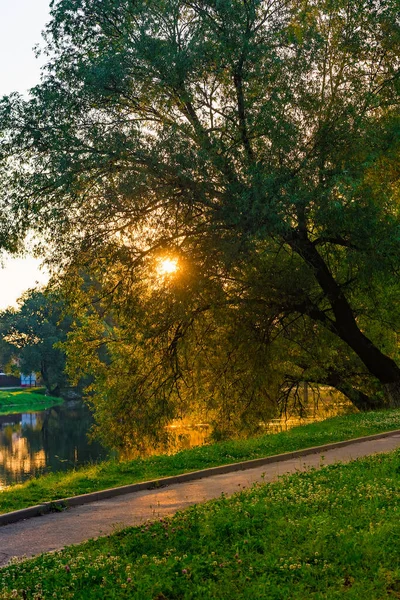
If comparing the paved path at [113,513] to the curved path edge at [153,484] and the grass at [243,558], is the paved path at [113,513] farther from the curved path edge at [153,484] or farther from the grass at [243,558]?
the grass at [243,558]

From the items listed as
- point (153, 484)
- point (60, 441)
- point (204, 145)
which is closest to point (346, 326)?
point (204, 145)

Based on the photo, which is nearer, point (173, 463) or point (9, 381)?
point (173, 463)

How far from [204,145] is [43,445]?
85.7 ft

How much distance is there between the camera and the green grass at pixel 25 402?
247ft

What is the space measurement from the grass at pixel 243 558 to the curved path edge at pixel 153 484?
2.59 meters

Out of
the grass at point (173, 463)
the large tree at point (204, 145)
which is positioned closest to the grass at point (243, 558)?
the grass at point (173, 463)

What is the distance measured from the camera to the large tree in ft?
60.4

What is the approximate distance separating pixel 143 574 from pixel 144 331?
16237 millimetres

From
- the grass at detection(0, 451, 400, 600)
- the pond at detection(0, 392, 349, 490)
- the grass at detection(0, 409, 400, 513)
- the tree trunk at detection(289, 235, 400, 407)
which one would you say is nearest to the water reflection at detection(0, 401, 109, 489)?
the pond at detection(0, 392, 349, 490)

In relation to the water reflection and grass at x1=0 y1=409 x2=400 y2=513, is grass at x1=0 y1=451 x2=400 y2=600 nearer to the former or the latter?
grass at x1=0 y1=409 x2=400 y2=513

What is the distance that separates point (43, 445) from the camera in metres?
39.9

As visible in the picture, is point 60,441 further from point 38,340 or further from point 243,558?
point 38,340

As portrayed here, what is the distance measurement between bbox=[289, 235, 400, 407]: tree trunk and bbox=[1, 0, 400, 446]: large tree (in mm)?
204

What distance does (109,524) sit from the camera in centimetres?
937
